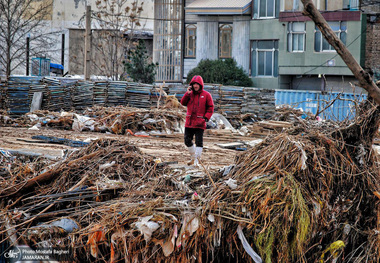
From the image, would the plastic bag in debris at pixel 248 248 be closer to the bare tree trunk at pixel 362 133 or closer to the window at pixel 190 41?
the bare tree trunk at pixel 362 133

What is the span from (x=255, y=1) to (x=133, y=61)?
10636 mm

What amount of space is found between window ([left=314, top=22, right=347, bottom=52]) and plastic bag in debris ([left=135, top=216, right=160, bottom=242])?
2771 cm

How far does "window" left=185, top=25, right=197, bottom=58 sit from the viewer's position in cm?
3597

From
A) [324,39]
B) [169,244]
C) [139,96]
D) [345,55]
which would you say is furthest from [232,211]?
[324,39]

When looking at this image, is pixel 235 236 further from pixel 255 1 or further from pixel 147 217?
pixel 255 1

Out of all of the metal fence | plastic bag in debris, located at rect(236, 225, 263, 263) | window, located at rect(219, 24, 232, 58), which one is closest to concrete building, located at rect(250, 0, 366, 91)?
window, located at rect(219, 24, 232, 58)

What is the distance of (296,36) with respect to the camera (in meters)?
33.2

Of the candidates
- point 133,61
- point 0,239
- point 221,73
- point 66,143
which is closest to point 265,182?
point 0,239

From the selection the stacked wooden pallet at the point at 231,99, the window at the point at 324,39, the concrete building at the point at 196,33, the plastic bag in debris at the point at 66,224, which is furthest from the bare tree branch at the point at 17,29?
the plastic bag in debris at the point at 66,224

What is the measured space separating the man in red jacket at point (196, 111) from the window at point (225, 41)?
25953mm

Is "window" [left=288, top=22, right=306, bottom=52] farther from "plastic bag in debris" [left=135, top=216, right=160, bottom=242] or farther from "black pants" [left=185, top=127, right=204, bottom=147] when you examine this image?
"plastic bag in debris" [left=135, top=216, right=160, bottom=242]

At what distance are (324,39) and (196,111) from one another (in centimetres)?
2459

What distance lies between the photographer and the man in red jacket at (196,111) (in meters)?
9.90

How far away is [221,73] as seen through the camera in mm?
32375
